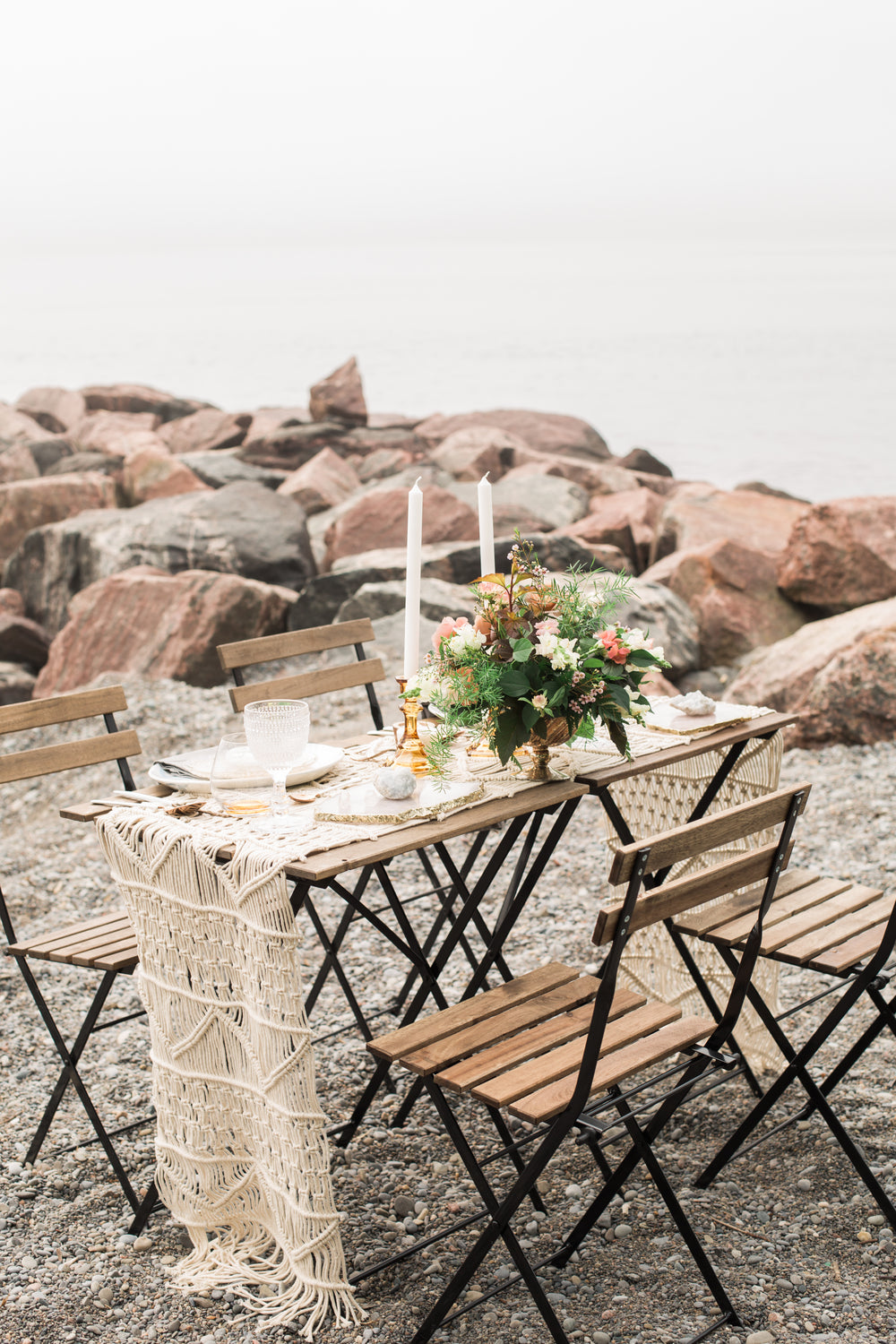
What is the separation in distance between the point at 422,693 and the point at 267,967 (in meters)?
0.65

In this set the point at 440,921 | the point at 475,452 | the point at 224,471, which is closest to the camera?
the point at 440,921

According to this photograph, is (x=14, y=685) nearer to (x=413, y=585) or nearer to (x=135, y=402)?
→ (x=413, y=585)

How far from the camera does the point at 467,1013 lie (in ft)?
8.68

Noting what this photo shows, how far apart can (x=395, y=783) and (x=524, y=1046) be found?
579 millimetres

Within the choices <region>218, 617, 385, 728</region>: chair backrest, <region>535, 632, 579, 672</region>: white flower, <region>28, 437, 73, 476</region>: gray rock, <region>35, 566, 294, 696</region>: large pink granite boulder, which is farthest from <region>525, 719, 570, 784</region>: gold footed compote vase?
<region>28, 437, 73, 476</region>: gray rock

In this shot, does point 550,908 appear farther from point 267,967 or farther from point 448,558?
point 448,558

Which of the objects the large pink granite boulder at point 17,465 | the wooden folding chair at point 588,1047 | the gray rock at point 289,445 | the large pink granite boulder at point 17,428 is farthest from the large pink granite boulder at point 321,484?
the wooden folding chair at point 588,1047

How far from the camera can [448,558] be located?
898cm

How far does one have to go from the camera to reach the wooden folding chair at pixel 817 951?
109 inches

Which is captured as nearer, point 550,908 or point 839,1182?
point 839,1182

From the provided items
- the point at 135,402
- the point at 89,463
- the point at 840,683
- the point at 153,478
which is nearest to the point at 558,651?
the point at 840,683

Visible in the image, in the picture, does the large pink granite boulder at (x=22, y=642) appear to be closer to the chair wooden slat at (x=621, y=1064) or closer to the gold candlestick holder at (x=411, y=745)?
the gold candlestick holder at (x=411, y=745)

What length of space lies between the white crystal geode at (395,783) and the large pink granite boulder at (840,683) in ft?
13.4

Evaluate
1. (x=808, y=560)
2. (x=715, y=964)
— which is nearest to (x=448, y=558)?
(x=808, y=560)
